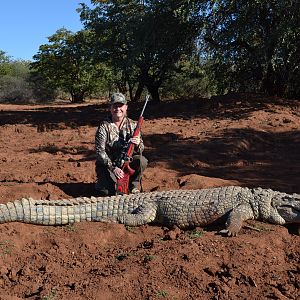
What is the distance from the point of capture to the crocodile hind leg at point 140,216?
5266 millimetres

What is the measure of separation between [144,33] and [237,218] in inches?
457

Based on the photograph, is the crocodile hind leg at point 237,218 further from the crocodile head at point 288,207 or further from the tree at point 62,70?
the tree at point 62,70

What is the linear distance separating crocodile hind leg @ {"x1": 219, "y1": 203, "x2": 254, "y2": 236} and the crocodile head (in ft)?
1.10

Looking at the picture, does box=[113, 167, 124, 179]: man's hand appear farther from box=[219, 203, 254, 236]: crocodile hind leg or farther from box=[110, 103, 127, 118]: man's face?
box=[219, 203, 254, 236]: crocodile hind leg

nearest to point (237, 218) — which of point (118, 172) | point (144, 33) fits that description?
point (118, 172)

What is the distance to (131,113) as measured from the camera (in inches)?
611

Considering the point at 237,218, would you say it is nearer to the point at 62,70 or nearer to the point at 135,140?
the point at 135,140

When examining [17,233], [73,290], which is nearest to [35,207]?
[17,233]

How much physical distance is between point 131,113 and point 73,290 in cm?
1196

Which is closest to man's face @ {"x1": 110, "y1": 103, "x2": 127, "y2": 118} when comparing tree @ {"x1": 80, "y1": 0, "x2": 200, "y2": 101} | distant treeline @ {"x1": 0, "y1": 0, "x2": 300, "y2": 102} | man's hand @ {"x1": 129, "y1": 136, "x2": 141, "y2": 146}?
man's hand @ {"x1": 129, "y1": 136, "x2": 141, "y2": 146}

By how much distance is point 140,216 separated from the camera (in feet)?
17.3

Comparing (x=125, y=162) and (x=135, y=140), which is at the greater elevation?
(x=135, y=140)

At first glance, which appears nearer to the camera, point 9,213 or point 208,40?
point 9,213

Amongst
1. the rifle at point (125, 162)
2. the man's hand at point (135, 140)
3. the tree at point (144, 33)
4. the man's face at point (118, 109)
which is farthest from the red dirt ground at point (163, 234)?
the tree at point (144, 33)
